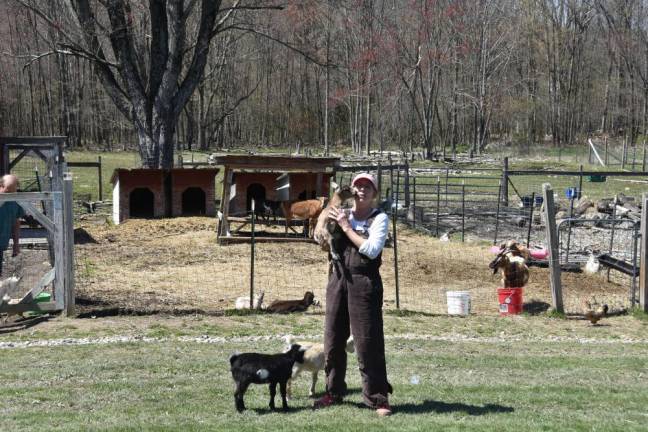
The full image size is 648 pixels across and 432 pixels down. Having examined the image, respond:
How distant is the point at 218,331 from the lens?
9953 mm

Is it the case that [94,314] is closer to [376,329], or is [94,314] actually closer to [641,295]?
[376,329]

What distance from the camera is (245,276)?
594 inches

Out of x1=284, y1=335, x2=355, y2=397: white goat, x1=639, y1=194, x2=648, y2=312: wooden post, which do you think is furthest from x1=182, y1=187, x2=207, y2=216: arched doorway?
x1=284, y1=335, x2=355, y2=397: white goat

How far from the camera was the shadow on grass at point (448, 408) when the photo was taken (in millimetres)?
6133

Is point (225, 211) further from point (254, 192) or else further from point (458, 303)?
point (458, 303)

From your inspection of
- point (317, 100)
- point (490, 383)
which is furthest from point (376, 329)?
point (317, 100)

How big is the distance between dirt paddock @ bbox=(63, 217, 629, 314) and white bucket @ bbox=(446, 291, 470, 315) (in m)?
0.35

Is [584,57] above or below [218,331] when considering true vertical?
above

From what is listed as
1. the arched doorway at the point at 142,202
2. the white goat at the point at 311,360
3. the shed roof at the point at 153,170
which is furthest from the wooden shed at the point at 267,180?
the white goat at the point at 311,360

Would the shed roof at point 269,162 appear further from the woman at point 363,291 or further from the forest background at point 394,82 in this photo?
the forest background at point 394,82

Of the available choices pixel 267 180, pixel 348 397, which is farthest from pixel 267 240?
pixel 348 397

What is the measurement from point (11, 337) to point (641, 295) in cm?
820

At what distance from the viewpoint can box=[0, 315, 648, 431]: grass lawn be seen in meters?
5.82

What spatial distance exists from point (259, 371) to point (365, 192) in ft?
4.64
